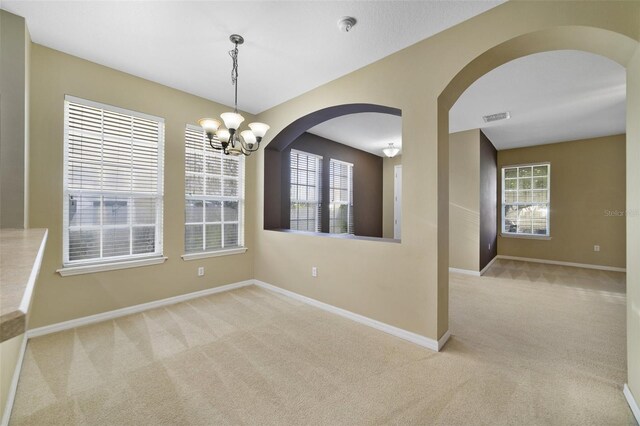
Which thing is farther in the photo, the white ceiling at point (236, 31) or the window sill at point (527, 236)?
the window sill at point (527, 236)

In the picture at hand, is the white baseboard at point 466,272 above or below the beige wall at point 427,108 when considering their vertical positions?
below

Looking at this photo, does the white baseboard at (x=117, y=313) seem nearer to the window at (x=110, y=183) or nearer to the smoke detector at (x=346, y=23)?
the window at (x=110, y=183)

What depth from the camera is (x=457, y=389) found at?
1.89 meters

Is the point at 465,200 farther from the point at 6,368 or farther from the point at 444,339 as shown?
the point at 6,368

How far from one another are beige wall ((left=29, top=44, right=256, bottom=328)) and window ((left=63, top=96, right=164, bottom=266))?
9cm

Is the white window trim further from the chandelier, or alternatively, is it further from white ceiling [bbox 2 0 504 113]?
the chandelier

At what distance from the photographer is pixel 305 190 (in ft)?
17.3

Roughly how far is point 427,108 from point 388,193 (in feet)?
16.3

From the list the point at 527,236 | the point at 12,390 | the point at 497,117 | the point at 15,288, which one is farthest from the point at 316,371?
the point at 527,236

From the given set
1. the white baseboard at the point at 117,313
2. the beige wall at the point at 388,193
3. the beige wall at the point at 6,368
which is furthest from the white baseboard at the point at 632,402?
the beige wall at the point at 388,193

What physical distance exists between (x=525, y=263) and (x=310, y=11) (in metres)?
6.94

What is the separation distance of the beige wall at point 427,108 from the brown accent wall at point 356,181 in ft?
4.47

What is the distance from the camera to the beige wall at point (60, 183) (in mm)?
2619

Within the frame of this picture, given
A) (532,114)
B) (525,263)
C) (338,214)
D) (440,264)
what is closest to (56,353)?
(440,264)
